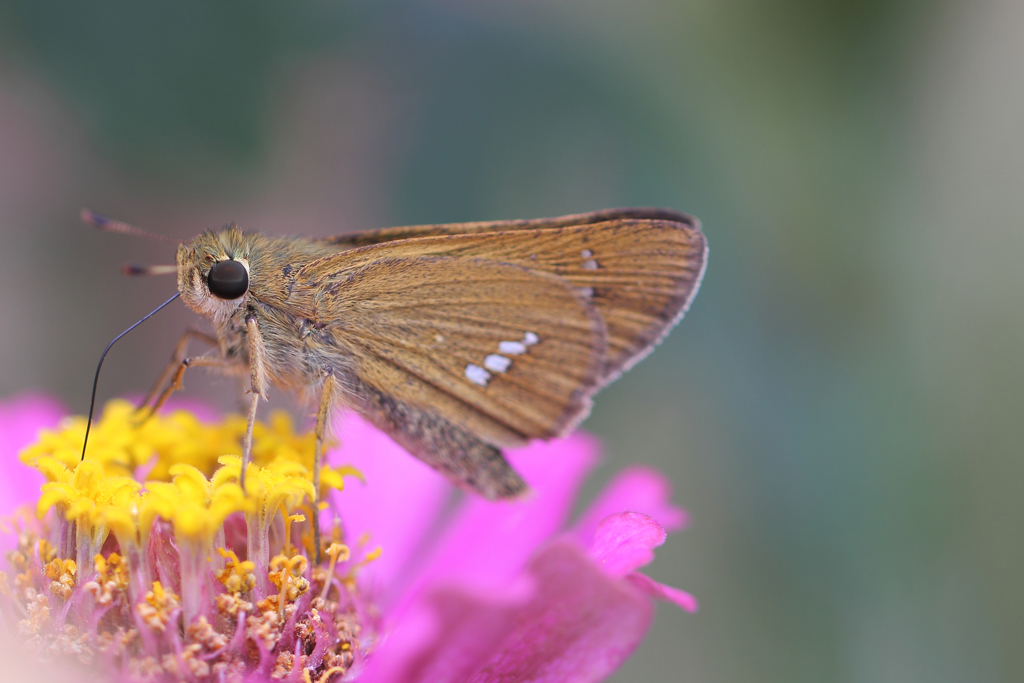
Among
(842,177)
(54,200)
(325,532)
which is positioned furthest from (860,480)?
(54,200)

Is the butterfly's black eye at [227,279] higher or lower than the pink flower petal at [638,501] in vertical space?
lower

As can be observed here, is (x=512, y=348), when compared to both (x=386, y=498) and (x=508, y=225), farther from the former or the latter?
(x=386, y=498)

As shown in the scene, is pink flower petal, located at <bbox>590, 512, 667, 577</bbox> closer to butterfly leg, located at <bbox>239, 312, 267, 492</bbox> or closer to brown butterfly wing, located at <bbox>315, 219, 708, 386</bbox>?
brown butterfly wing, located at <bbox>315, 219, 708, 386</bbox>

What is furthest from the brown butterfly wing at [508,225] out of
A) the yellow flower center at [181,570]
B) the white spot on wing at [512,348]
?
the yellow flower center at [181,570]

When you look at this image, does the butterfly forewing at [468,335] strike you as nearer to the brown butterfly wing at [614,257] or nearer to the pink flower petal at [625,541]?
the brown butterfly wing at [614,257]

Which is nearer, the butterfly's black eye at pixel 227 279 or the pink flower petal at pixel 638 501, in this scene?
the butterfly's black eye at pixel 227 279

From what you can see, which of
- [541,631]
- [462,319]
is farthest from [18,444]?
[541,631]

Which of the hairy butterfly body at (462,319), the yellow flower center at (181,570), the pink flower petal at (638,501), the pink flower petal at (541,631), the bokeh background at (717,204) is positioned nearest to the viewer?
the pink flower petal at (541,631)
